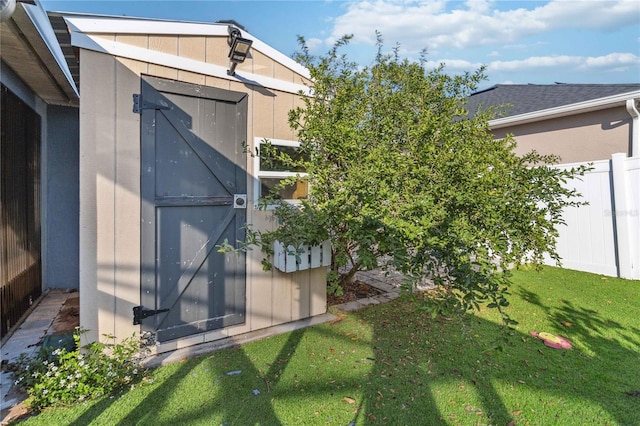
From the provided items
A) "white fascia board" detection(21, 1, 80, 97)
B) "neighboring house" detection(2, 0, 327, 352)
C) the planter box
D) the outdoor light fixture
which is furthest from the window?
"white fascia board" detection(21, 1, 80, 97)

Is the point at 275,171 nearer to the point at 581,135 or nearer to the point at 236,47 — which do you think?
the point at 236,47

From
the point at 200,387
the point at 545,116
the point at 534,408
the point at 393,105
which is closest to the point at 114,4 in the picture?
the point at 393,105

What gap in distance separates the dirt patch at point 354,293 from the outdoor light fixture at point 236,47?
2928 millimetres

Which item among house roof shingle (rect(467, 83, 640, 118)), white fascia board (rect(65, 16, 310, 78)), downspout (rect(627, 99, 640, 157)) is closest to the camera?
white fascia board (rect(65, 16, 310, 78))

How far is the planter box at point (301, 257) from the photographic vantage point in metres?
3.26

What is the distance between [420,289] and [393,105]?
2700mm

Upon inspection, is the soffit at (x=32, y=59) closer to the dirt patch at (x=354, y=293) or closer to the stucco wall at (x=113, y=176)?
the stucco wall at (x=113, y=176)

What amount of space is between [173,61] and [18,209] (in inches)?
95.7

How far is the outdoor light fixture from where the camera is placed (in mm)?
2857

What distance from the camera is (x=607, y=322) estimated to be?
3.51 metres

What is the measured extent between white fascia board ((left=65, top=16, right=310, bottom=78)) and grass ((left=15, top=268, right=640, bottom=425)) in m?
2.66

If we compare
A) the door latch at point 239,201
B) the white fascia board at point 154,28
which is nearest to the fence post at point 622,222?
the white fascia board at point 154,28

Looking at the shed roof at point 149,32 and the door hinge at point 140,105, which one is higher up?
the shed roof at point 149,32

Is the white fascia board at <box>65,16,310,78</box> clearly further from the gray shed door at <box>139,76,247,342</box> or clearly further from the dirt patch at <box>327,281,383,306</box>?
the dirt patch at <box>327,281,383,306</box>
